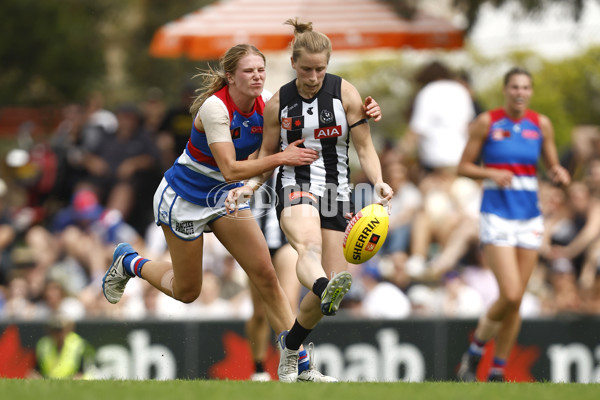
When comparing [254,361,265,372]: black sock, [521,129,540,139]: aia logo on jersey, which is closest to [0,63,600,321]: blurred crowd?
[254,361,265,372]: black sock

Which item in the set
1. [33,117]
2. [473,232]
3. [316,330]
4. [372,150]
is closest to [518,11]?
[473,232]

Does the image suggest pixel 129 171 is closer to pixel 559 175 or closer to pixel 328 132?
pixel 559 175

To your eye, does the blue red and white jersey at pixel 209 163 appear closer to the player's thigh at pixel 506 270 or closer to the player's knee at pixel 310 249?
the player's knee at pixel 310 249

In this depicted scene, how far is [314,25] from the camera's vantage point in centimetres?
1461

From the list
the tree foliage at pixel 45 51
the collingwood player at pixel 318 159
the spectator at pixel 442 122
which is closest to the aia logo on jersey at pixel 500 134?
the collingwood player at pixel 318 159

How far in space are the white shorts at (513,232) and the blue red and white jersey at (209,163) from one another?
2.67 m

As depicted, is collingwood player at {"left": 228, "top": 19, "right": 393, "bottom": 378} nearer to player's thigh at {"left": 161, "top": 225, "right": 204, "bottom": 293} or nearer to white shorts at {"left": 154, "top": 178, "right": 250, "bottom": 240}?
white shorts at {"left": 154, "top": 178, "right": 250, "bottom": 240}

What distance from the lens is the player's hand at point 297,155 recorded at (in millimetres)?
7297

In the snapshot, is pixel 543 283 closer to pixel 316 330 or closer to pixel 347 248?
pixel 316 330

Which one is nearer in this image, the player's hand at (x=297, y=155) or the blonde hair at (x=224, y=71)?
the player's hand at (x=297, y=155)

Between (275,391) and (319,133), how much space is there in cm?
198

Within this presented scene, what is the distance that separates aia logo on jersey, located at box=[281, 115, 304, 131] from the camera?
7.43 meters

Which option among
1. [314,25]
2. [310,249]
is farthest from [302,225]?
[314,25]

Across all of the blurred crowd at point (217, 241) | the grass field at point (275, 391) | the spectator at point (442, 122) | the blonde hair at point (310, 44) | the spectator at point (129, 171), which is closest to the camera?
the grass field at point (275, 391)
